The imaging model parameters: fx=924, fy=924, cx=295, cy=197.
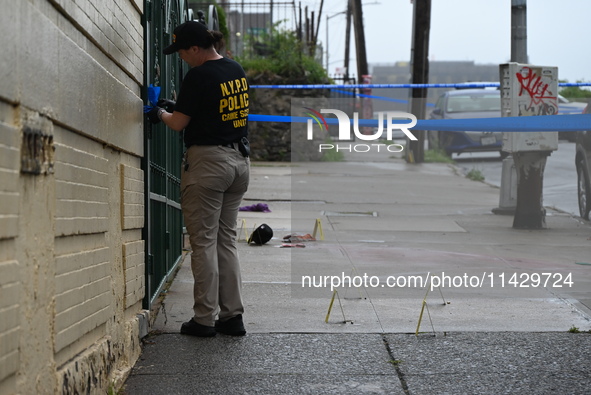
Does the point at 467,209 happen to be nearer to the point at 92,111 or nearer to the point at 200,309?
the point at 200,309

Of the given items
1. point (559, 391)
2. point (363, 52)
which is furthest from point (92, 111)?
point (363, 52)

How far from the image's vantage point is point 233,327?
537 cm

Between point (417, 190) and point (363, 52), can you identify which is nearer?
point (417, 190)

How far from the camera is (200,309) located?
17.5 ft

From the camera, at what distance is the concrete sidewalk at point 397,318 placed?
4488mm

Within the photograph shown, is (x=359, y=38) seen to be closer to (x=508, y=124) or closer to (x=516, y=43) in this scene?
(x=516, y=43)

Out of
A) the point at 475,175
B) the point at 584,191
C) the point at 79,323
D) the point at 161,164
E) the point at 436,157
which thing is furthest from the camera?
the point at 436,157

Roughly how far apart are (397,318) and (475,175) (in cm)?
1182

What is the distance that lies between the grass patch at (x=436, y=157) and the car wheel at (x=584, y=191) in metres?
5.63

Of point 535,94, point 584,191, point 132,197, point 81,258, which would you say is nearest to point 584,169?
point 584,191

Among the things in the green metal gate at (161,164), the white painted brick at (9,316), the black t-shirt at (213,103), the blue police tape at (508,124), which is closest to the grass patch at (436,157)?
the blue police tape at (508,124)

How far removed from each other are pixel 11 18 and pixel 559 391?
300 centimetres

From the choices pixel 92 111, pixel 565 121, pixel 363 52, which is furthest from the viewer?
pixel 363 52

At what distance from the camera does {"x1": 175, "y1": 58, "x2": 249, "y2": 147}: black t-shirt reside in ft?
17.0
